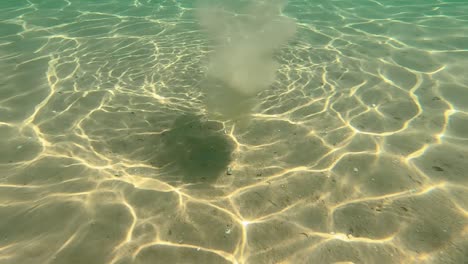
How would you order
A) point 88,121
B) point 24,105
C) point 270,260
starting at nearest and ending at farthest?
point 270,260 < point 88,121 < point 24,105

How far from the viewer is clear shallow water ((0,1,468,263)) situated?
3047 millimetres

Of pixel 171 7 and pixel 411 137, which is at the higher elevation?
pixel 411 137

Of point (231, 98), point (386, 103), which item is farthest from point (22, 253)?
point (386, 103)

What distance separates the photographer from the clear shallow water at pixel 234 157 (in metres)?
3.05

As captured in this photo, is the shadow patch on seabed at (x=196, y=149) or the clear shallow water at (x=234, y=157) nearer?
the clear shallow water at (x=234, y=157)

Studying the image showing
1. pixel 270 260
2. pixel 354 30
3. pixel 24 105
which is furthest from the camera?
pixel 354 30

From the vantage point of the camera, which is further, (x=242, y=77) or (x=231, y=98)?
(x=242, y=77)

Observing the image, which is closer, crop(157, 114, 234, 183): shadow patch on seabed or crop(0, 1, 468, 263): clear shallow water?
crop(0, 1, 468, 263): clear shallow water

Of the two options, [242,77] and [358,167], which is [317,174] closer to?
[358,167]

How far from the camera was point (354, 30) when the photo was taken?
8.41m

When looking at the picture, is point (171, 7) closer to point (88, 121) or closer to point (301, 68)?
point (301, 68)

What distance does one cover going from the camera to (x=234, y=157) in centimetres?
416

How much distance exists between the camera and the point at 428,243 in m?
2.94

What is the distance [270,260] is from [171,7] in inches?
396
